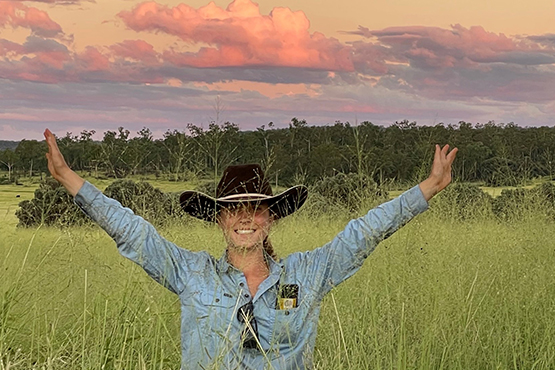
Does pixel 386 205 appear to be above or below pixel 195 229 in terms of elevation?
above

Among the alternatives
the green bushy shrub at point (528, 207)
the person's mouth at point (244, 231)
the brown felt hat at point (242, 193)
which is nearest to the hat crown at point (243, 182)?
the brown felt hat at point (242, 193)

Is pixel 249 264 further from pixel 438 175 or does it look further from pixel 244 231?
pixel 438 175

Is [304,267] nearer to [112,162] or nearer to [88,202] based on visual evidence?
[88,202]

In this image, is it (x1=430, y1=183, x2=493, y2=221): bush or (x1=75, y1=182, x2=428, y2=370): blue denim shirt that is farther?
(x1=430, y1=183, x2=493, y2=221): bush

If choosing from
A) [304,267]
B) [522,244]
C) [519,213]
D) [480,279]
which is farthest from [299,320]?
[519,213]

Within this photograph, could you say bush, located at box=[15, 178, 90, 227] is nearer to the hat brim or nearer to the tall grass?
the tall grass

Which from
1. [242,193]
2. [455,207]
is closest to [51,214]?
[242,193]

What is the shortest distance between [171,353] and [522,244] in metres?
2.84

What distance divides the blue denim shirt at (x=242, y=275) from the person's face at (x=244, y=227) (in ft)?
0.36

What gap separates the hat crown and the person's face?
131 mm

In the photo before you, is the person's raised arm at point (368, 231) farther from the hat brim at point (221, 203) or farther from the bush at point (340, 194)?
the bush at point (340, 194)

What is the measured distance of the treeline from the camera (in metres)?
3.47

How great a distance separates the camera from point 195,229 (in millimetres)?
4617

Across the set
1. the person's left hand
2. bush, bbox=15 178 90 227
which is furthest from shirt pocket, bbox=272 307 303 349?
bush, bbox=15 178 90 227
